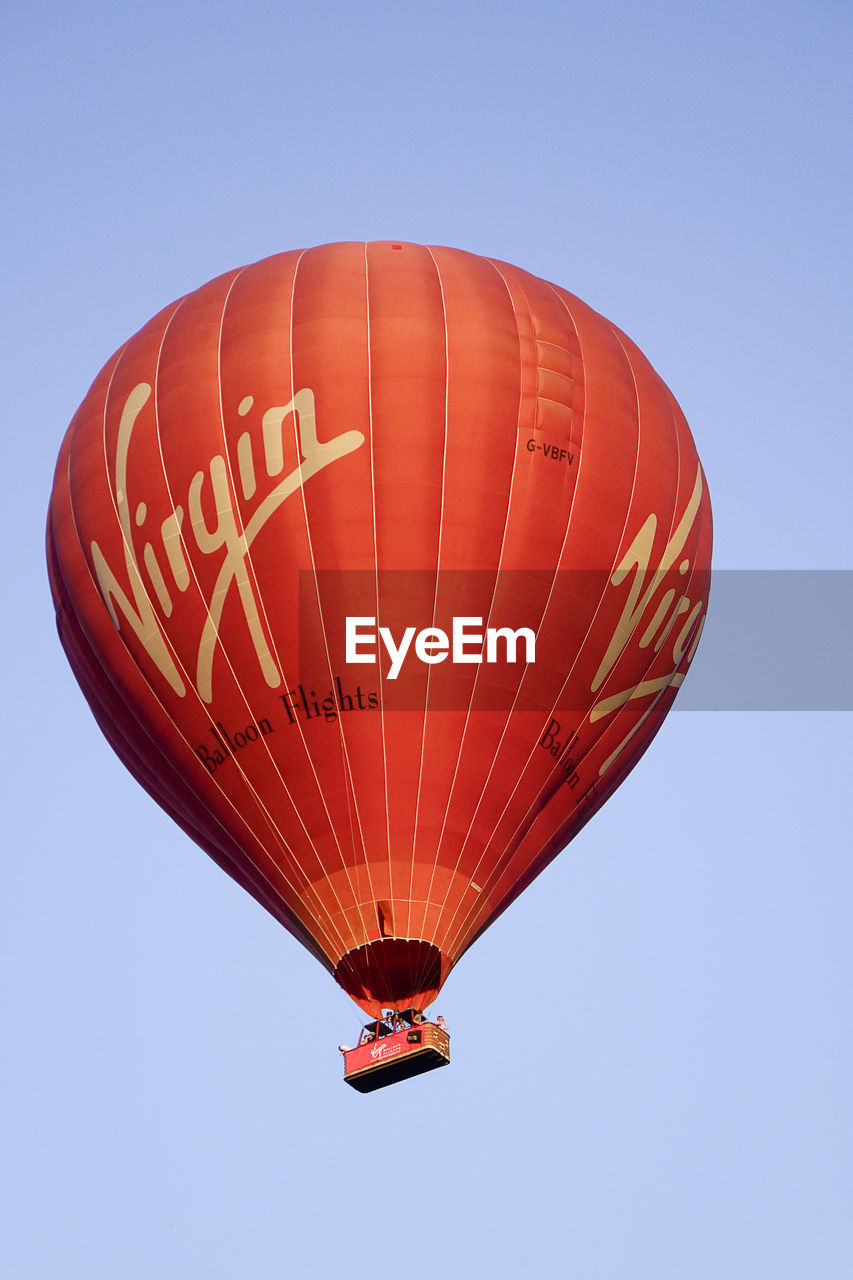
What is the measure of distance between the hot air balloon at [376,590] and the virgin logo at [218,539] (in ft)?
0.08

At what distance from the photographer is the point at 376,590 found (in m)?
23.5

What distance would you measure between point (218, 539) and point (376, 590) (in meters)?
1.53

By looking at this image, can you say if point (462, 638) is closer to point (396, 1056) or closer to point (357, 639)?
point (357, 639)

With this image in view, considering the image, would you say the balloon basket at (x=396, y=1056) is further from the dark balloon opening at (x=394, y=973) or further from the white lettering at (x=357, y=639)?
the white lettering at (x=357, y=639)

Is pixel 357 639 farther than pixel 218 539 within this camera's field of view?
No

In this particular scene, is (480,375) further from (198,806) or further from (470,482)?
(198,806)

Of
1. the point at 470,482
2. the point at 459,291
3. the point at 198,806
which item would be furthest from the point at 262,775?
the point at 459,291

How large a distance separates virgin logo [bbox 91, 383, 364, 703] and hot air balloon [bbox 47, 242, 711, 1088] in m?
0.03

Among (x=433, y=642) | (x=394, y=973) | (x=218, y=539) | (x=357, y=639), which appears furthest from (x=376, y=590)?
(x=394, y=973)

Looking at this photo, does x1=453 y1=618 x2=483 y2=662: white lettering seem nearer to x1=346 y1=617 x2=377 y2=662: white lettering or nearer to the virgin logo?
x1=346 y1=617 x2=377 y2=662: white lettering

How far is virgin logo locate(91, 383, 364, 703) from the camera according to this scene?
23750mm

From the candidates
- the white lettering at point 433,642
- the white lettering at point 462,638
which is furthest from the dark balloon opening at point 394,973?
the white lettering at point 462,638

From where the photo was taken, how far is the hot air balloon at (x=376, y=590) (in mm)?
23453

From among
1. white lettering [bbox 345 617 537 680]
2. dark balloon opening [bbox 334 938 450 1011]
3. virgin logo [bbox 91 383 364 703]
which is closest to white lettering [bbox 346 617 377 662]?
white lettering [bbox 345 617 537 680]
